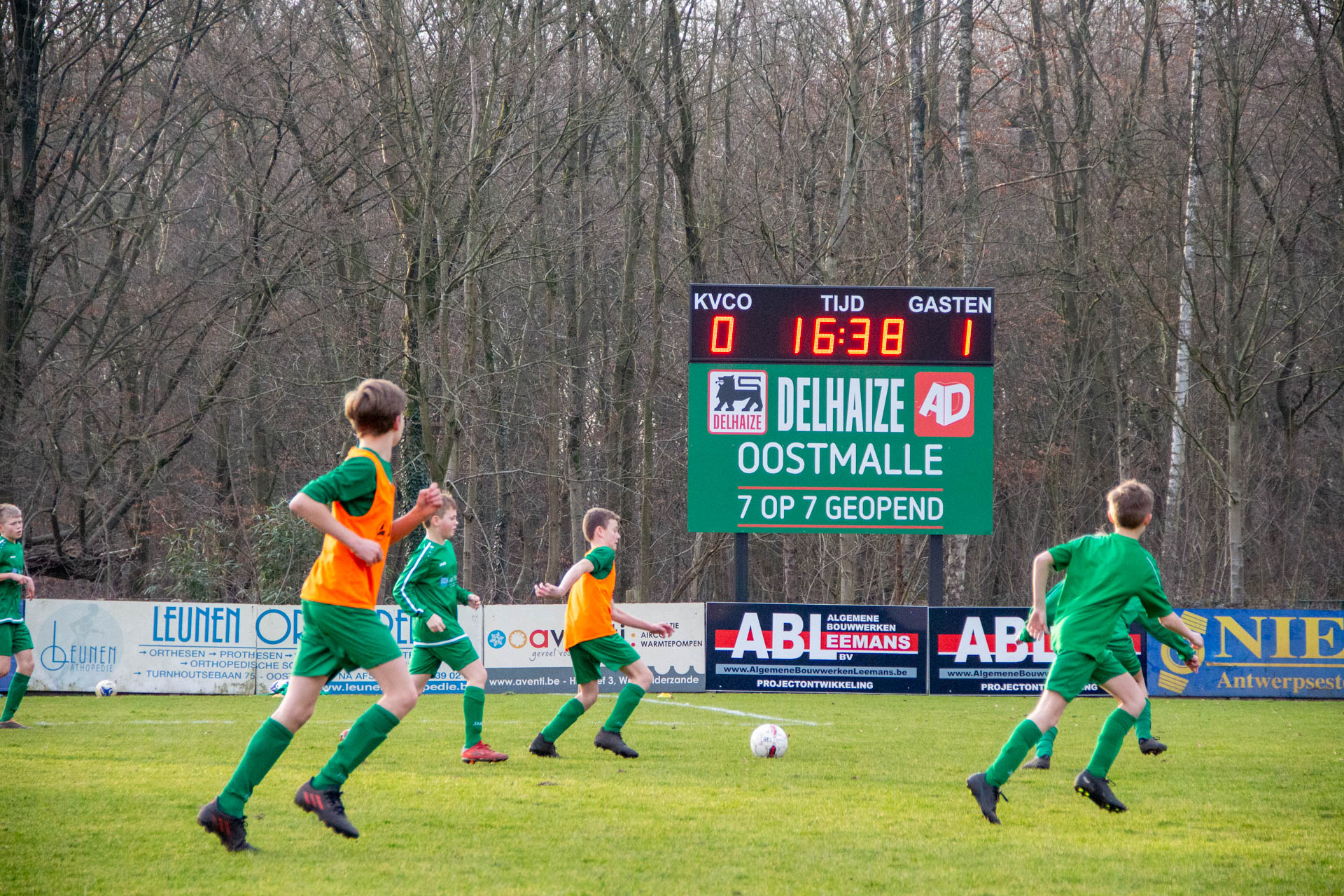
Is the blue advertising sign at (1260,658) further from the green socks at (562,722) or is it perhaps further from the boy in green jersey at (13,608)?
the boy in green jersey at (13,608)

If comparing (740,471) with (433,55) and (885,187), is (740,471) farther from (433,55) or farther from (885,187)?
(885,187)

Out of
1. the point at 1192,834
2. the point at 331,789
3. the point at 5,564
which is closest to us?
the point at 331,789

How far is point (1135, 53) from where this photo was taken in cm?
2514

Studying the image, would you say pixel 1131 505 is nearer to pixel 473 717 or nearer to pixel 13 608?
pixel 473 717

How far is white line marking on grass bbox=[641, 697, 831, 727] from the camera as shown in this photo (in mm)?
11230

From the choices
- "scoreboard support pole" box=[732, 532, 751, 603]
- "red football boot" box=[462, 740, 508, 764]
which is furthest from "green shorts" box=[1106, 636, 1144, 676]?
"scoreboard support pole" box=[732, 532, 751, 603]

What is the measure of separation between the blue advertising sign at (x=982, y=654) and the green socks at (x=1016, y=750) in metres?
9.39

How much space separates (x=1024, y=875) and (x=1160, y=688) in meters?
11.4

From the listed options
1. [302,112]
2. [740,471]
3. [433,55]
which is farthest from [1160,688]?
[302,112]

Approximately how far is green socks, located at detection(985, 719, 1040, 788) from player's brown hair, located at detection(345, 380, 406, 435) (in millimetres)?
3111

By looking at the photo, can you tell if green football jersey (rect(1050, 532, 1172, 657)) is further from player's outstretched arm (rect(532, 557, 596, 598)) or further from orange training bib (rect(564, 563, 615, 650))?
orange training bib (rect(564, 563, 615, 650))

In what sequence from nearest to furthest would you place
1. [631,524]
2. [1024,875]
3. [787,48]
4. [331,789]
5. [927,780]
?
[1024,875]
[331,789]
[927,780]
[787,48]
[631,524]

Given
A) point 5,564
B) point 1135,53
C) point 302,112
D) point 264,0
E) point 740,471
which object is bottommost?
point 5,564

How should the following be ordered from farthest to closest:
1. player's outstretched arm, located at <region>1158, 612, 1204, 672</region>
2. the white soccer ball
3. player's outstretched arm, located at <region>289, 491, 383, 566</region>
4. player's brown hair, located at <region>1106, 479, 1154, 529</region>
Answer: the white soccer ball, player's outstretched arm, located at <region>1158, 612, 1204, 672</region>, player's brown hair, located at <region>1106, 479, 1154, 529</region>, player's outstretched arm, located at <region>289, 491, 383, 566</region>
